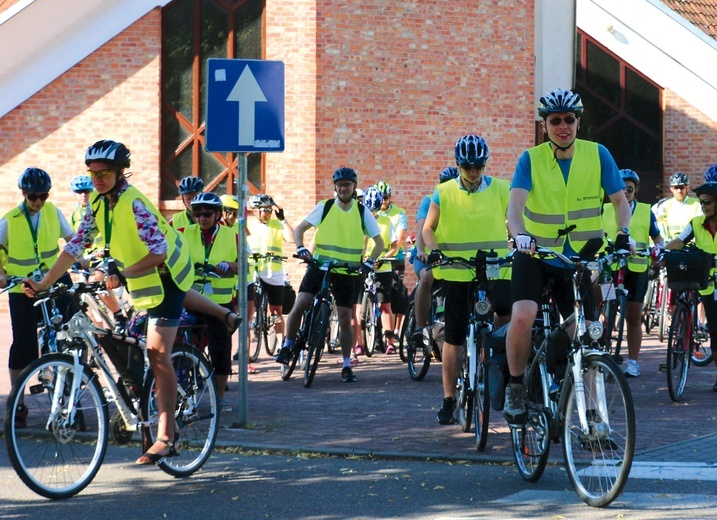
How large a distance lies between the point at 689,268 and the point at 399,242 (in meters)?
5.66

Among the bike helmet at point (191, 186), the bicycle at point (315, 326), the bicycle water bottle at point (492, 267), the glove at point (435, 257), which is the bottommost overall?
the bicycle at point (315, 326)

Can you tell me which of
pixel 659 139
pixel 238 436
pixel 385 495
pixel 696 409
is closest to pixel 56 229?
pixel 238 436

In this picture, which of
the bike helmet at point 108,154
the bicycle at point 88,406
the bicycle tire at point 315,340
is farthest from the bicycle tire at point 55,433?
the bicycle tire at point 315,340

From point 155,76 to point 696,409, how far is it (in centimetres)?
1237

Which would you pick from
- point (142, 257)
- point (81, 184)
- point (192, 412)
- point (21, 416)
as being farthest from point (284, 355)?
point (21, 416)

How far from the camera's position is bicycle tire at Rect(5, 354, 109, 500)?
22.1 ft

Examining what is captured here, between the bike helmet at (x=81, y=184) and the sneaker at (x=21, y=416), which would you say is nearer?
the sneaker at (x=21, y=416)

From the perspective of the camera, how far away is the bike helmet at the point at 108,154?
22.8ft

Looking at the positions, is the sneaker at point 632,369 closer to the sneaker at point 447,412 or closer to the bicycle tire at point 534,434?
the sneaker at point 447,412

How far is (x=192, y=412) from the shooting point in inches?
298

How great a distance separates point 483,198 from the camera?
30.1ft

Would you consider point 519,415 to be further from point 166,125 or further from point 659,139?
point 659,139

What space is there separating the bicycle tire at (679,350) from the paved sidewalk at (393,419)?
0.48ft

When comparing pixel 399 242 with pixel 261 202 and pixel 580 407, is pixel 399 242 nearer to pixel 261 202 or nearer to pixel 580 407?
pixel 261 202
